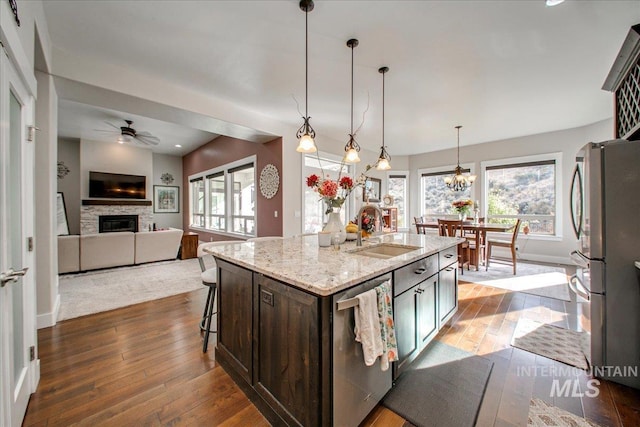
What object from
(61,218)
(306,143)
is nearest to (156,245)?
(61,218)

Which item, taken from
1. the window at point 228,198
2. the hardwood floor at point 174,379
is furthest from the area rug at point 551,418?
the window at point 228,198

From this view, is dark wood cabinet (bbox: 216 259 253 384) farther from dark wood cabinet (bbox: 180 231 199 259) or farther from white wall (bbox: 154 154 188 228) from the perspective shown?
white wall (bbox: 154 154 188 228)

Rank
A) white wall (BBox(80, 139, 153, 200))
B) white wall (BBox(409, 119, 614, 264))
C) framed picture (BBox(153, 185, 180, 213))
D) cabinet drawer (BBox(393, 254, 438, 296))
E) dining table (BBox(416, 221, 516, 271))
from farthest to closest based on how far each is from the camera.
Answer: framed picture (BBox(153, 185, 180, 213)), white wall (BBox(80, 139, 153, 200)), white wall (BBox(409, 119, 614, 264)), dining table (BBox(416, 221, 516, 271)), cabinet drawer (BBox(393, 254, 438, 296))

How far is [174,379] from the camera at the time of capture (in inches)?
71.5

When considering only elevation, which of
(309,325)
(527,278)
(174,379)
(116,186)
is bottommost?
(174,379)

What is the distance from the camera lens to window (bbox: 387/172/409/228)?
7555 mm

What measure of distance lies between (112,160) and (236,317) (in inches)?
293

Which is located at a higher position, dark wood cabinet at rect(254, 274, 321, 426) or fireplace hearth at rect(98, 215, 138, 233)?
fireplace hearth at rect(98, 215, 138, 233)

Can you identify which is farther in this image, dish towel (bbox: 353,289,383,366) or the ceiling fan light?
the ceiling fan light

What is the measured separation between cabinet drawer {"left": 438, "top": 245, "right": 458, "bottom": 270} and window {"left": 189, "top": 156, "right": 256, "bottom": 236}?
13.1 feet

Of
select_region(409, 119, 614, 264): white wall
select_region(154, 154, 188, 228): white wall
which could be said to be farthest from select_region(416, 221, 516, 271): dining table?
select_region(154, 154, 188, 228): white wall

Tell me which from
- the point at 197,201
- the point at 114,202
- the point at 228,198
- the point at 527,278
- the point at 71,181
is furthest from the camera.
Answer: the point at 197,201

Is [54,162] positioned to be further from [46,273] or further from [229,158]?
[229,158]

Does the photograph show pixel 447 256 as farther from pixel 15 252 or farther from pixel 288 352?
pixel 15 252
